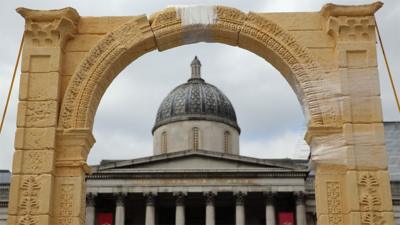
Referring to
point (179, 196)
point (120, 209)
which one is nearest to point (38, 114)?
point (179, 196)

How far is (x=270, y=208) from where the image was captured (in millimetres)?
49156

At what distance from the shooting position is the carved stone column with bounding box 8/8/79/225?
11656 millimetres

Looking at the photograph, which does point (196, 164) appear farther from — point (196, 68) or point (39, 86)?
point (39, 86)

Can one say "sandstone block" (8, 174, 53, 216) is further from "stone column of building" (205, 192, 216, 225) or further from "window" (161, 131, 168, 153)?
"window" (161, 131, 168, 153)

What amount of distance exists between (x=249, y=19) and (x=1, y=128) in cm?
482

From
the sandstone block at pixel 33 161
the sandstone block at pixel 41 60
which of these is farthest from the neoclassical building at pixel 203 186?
the sandstone block at pixel 33 161

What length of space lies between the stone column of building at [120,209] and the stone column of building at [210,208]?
5.88 metres

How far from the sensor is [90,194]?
49.3 meters

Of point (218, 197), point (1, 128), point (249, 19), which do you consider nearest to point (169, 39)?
point (249, 19)

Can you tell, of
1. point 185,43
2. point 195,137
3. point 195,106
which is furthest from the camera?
point 195,106

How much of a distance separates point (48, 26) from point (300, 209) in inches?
1533

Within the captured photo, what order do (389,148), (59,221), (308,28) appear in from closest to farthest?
1. (59,221)
2. (308,28)
3. (389,148)

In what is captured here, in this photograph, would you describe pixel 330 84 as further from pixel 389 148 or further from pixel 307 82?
pixel 389 148

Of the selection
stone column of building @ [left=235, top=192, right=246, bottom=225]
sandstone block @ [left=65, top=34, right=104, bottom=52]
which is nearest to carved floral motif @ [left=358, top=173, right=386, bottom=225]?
sandstone block @ [left=65, top=34, right=104, bottom=52]
